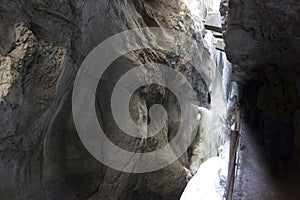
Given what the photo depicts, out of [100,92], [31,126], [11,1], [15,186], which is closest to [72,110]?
[100,92]

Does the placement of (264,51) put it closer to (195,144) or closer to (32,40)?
(32,40)

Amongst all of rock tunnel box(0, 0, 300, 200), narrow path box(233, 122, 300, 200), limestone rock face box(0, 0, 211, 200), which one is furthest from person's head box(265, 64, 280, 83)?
limestone rock face box(0, 0, 211, 200)

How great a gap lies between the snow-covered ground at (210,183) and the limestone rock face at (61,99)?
4.44 ft

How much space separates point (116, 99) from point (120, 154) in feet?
3.17

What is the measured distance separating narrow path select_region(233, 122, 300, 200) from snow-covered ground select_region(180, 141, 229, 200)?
23.1 inches

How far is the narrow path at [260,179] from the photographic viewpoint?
3.52 metres

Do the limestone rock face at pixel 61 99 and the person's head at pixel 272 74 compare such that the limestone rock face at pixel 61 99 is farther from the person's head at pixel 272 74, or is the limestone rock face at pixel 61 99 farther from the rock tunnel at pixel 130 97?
the person's head at pixel 272 74

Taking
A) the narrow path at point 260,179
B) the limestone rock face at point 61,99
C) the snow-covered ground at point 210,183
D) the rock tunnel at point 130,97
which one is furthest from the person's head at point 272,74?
the limestone rock face at point 61,99

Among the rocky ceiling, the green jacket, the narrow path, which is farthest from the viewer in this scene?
the green jacket

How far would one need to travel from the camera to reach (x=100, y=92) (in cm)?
585

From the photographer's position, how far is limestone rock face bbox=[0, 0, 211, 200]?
3883mm

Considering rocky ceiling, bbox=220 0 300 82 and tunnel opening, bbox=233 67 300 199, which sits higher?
rocky ceiling, bbox=220 0 300 82

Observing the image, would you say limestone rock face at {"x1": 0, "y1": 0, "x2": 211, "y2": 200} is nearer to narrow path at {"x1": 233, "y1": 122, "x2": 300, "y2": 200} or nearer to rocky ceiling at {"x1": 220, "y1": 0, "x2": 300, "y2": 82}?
rocky ceiling at {"x1": 220, "y1": 0, "x2": 300, "y2": 82}

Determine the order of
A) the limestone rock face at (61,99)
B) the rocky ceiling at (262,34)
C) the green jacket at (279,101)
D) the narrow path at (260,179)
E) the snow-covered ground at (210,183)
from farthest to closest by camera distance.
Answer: the snow-covered ground at (210,183) < the limestone rock face at (61,99) < the green jacket at (279,101) < the narrow path at (260,179) < the rocky ceiling at (262,34)
